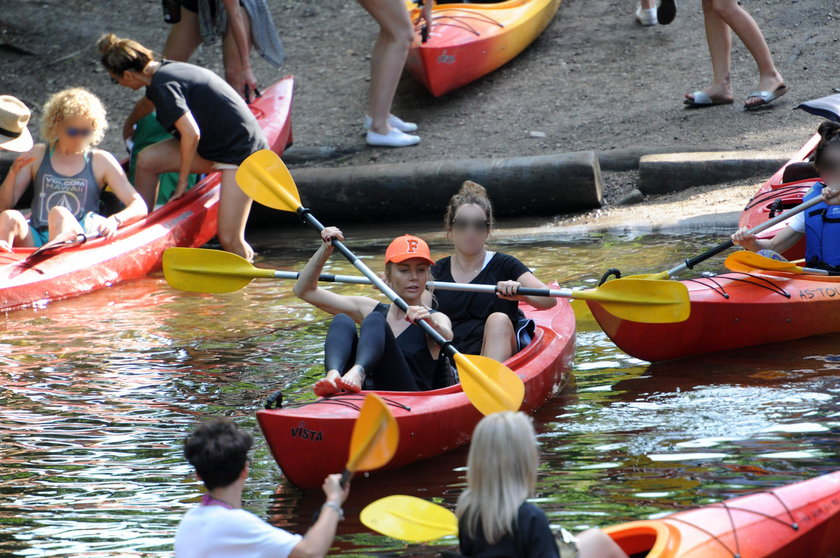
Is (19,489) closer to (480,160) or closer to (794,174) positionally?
(794,174)

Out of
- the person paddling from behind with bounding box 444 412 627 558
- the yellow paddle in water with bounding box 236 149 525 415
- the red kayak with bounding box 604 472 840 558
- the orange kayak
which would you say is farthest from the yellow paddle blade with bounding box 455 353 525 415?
the orange kayak

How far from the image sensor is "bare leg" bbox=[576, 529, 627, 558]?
261cm

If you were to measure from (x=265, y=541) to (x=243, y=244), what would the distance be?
4909mm

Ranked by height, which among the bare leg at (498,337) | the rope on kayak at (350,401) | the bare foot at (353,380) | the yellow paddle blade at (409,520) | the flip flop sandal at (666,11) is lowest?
the bare leg at (498,337)

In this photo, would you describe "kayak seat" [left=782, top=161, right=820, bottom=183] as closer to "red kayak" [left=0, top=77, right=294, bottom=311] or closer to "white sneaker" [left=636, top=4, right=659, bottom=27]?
"red kayak" [left=0, top=77, right=294, bottom=311]

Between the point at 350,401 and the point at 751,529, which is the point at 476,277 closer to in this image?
the point at 350,401

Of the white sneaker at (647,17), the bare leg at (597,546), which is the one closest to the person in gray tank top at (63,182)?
the bare leg at (597,546)

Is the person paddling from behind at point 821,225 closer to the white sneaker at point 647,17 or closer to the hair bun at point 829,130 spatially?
the hair bun at point 829,130

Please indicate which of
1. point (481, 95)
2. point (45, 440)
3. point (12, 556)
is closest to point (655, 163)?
point (481, 95)

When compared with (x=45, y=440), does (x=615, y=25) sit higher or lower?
higher

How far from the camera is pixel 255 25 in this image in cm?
816

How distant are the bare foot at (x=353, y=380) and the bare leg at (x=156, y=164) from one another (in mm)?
3878

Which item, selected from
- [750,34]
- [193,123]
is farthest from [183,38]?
[750,34]

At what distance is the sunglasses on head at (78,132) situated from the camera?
661 centimetres
